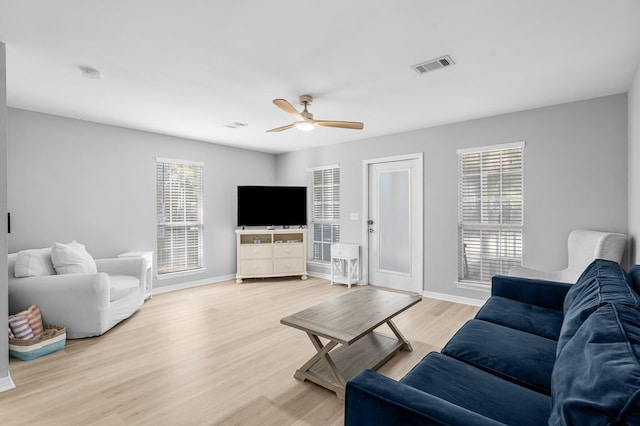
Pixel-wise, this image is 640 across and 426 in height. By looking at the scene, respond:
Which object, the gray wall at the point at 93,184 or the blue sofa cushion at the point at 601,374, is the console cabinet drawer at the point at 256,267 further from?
the blue sofa cushion at the point at 601,374

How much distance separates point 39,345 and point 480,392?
3486 mm

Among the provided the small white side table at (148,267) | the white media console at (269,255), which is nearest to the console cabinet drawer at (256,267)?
the white media console at (269,255)

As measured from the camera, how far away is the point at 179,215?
5266mm

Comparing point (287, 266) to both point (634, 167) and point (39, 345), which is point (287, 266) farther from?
point (634, 167)

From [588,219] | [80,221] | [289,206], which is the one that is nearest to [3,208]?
[80,221]

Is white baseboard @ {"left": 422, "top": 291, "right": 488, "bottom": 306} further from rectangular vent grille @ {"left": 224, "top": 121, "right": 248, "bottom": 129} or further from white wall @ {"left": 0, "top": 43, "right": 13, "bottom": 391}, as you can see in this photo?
white wall @ {"left": 0, "top": 43, "right": 13, "bottom": 391}

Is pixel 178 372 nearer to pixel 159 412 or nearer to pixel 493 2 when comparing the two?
pixel 159 412

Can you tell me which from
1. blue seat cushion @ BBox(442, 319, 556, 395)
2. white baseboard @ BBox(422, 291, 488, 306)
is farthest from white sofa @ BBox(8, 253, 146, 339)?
white baseboard @ BBox(422, 291, 488, 306)

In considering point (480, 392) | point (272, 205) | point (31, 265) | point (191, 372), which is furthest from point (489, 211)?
point (31, 265)

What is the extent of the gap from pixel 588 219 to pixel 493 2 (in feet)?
9.31

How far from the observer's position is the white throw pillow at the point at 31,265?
3203 mm

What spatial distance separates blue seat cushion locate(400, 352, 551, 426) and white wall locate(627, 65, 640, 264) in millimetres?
2269

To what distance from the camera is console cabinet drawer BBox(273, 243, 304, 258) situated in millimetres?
5805

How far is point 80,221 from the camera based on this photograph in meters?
4.20
